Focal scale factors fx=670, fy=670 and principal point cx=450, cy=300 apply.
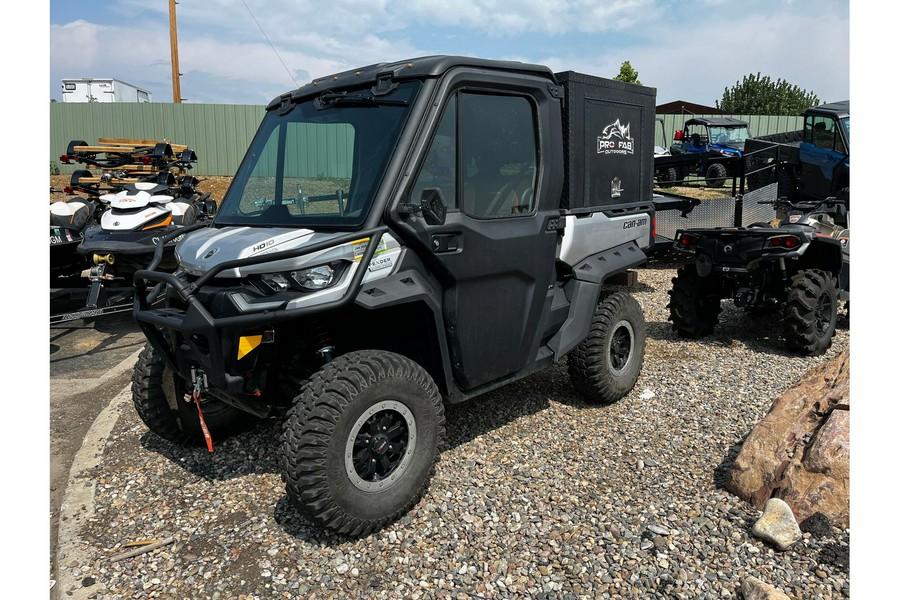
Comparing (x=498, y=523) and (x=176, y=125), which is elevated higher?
(x=176, y=125)

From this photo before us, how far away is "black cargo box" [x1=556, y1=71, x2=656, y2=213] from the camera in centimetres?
458

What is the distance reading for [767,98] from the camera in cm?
4722

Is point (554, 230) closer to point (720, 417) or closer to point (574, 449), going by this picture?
point (574, 449)

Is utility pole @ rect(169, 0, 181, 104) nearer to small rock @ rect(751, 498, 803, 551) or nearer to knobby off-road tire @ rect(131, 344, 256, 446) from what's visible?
knobby off-road tire @ rect(131, 344, 256, 446)

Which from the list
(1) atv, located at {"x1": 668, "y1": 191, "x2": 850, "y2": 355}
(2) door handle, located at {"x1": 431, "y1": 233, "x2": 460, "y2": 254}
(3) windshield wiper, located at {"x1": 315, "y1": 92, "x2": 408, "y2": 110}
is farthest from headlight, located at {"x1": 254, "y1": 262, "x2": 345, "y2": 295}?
(1) atv, located at {"x1": 668, "y1": 191, "x2": 850, "y2": 355}

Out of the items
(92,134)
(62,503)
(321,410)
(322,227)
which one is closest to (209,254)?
(322,227)

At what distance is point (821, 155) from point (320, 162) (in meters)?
12.0

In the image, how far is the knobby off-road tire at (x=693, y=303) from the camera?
705 centimetres

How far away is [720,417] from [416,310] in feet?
8.65

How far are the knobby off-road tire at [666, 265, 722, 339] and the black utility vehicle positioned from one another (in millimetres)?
2650

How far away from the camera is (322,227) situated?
3.52 m

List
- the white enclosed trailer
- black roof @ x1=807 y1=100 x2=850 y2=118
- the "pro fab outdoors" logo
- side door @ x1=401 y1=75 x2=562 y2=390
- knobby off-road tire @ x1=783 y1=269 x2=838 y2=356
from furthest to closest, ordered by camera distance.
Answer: the white enclosed trailer → black roof @ x1=807 y1=100 x2=850 y2=118 → knobby off-road tire @ x1=783 y1=269 x2=838 y2=356 → the "pro fab outdoors" logo → side door @ x1=401 y1=75 x2=562 y2=390

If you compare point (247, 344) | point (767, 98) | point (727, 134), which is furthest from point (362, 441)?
point (767, 98)

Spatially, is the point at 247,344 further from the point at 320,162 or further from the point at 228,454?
the point at 228,454
